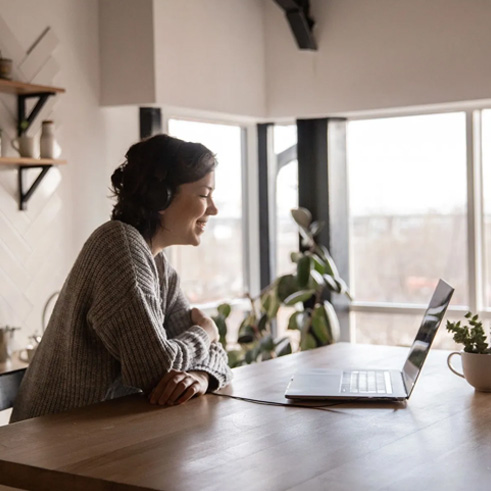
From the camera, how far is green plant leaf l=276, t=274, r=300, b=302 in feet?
13.7

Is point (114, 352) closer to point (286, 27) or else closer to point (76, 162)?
point (76, 162)

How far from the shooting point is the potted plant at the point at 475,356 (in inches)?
86.0

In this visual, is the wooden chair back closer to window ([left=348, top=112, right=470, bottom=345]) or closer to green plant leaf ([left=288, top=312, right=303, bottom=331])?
green plant leaf ([left=288, top=312, right=303, bottom=331])

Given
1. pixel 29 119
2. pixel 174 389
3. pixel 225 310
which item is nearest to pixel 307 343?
pixel 225 310

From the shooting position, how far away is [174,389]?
6.90ft

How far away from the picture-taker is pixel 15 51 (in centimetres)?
344

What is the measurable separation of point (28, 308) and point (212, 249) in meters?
1.29

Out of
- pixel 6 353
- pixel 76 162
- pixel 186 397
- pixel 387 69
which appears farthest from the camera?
pixel 387 69

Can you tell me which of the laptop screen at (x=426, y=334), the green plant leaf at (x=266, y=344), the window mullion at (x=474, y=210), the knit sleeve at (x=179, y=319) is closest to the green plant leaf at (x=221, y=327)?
the green plant leaf at (x=266, y=344)

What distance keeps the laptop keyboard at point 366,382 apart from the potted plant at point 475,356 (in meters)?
0.20

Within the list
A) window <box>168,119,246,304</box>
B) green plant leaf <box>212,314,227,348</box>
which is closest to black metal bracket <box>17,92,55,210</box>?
window <box>168,119,246,304</box>

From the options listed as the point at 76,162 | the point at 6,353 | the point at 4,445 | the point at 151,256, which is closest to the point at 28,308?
the point at 6,353

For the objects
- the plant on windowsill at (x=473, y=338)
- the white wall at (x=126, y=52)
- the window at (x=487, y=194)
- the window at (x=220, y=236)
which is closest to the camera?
the plant on windowsill at (x=473, y=338)

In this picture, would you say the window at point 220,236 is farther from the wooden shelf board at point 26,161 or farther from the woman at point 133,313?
the woman at point 133,313
